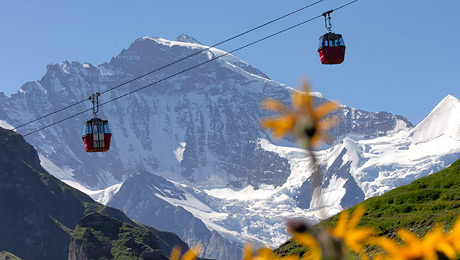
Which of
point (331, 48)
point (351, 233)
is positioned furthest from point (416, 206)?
point (351, 233)

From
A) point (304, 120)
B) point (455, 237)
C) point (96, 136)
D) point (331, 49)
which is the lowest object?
point (455, 237)

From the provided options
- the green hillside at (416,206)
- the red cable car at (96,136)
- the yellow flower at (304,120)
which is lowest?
the yellow flower at (304,120)

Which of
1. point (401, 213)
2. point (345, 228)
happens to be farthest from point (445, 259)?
point (401, 213)

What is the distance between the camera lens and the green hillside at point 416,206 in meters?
87.3

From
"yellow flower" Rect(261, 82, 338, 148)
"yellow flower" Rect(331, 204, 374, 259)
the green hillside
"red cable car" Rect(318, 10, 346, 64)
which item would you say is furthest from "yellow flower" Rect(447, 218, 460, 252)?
the green hillside

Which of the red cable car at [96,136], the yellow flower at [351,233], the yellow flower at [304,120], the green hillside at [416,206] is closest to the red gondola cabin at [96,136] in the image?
the red cable car at [96,136]

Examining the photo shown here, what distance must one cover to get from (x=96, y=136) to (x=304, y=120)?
40.0 meters

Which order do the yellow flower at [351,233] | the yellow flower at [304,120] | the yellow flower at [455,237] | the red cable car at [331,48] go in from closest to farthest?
the yellow flower at [455,237]
the yellow flower at [351,233]
the yellow flower at [304,120]
the red cable car at [331,48]

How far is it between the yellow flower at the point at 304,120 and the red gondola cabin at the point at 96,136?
39.2 meters

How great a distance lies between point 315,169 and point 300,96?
261mm

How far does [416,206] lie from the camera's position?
342ft

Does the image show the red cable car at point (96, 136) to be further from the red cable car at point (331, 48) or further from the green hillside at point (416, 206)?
the green hillside at point (416, 206)

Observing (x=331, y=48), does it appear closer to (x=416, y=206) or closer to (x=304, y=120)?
(x=304, y=120)

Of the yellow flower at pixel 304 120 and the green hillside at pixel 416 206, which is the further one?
the green hillside at pixel 416 206
